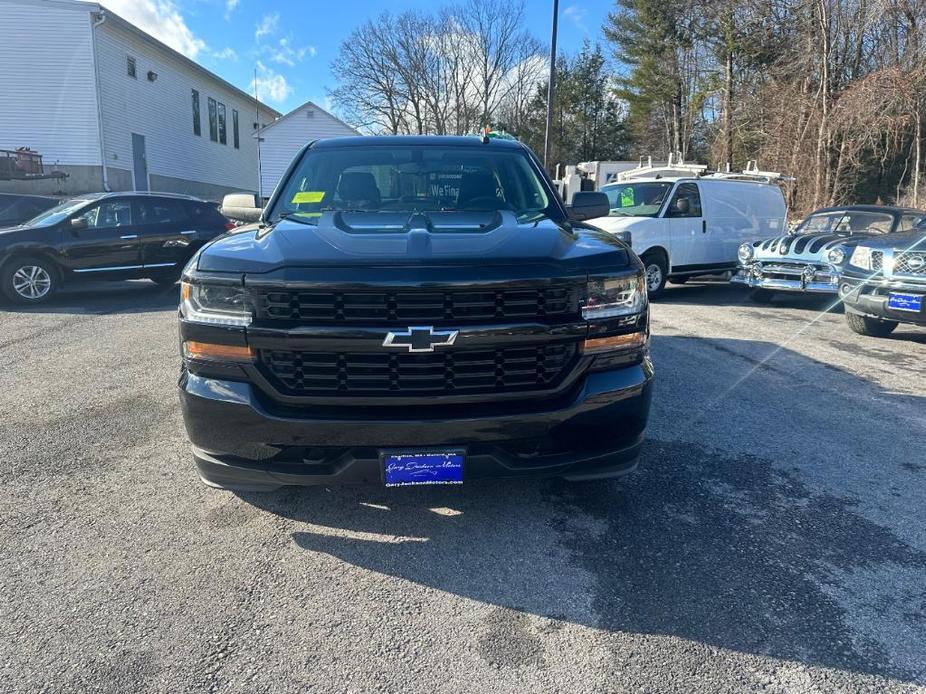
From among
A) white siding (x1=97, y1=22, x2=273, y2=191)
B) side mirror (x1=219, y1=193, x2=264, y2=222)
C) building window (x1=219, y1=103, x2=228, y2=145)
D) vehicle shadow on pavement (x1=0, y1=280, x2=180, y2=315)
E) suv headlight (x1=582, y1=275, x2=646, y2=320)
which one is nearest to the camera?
suv headlight (x1=582, y1=275, x2=646, y2=320)

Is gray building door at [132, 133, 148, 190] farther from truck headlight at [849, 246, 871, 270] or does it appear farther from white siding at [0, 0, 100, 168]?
truck headlight at [849, 246, 871, 270]

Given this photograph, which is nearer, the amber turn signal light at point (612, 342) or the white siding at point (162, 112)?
the amber turn signal light at point (612, 342)

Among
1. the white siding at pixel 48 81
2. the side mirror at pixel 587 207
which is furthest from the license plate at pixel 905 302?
the white siding at pixel 48 81

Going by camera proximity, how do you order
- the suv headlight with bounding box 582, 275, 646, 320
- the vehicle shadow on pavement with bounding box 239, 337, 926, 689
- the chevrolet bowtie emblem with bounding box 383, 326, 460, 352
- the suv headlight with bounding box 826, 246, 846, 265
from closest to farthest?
the vehicle shadow on pavement with bounding box 239, 337, 926, 689, the chevrolet bowtie emblem with bounding box 383, 326, 460, 352, the suv headlight with bounding box 582, 275, 646, 320, the suv headlight with bounding box 826, 246, 846, 265

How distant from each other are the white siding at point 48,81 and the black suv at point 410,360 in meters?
24.2

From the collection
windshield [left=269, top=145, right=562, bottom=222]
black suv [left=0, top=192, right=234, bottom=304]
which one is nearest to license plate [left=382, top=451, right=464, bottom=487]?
windshield [left=269, top=145, right=562, bottom=222]

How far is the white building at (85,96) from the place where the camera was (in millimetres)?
21844

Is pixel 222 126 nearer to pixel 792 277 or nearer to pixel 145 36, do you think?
pixel 145 36

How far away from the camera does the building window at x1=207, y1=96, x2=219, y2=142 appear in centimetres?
3259

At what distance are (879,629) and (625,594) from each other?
91cm

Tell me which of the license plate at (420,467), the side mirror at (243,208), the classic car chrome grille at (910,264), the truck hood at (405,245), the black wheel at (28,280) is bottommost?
the license plate at (420,467)

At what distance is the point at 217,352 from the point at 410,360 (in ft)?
2.62

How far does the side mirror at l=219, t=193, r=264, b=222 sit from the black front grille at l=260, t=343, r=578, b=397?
6.11ft

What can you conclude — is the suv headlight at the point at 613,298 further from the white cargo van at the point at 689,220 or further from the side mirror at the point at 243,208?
the white cargo van at the point at 689,220
